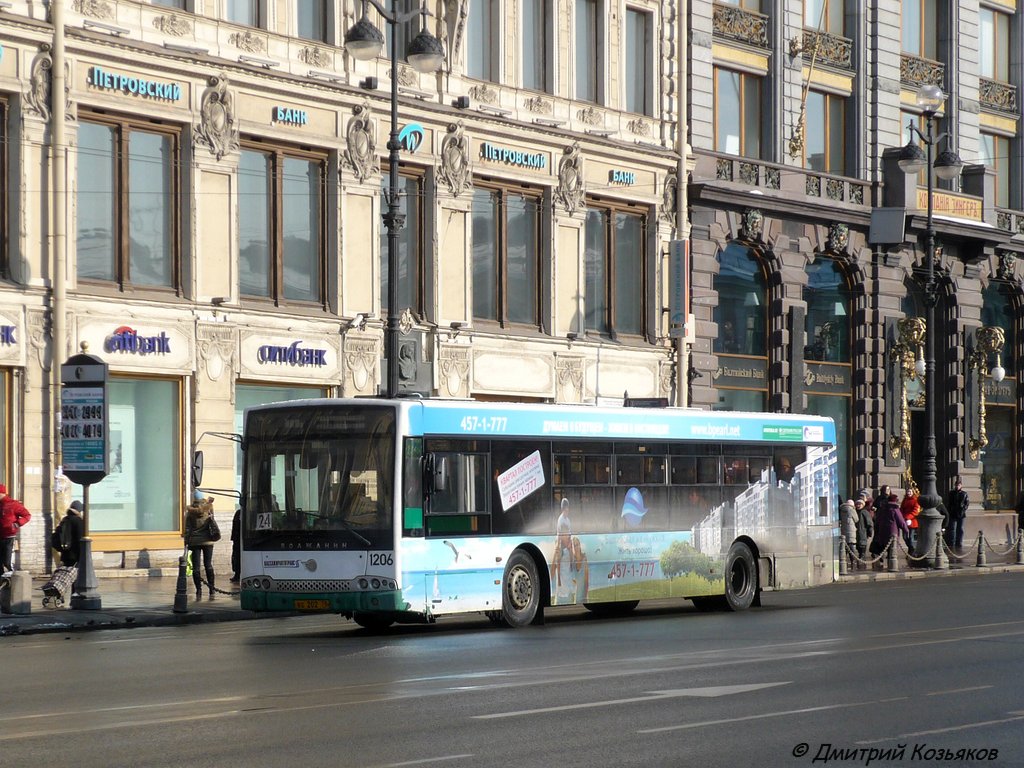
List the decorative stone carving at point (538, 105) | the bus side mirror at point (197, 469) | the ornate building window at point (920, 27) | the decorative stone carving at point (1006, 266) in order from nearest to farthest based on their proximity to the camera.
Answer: the bus side mirror at point (197, 469)
the decorative stone carving at point (538, 105)
the ornate building window at point (920, 27)
the decorative stone carving at point (1006, 266)

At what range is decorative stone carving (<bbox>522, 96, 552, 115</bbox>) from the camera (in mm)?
39438

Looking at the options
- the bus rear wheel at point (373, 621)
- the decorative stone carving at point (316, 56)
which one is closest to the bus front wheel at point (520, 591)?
the bus rear wheel at point (373, 621)

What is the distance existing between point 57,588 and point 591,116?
19929mm

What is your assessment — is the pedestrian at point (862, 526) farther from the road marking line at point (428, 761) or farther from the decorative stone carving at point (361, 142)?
the road marking line at point (428, 761)

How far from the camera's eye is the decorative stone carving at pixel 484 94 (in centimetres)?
3822

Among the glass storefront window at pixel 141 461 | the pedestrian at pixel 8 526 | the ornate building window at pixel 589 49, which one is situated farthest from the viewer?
the ornate building window at pixel 589 49

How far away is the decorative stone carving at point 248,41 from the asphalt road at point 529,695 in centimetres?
1418

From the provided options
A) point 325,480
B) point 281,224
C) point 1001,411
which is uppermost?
point 281,224

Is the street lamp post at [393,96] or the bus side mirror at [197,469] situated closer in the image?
the bus side mirror at [197,469]

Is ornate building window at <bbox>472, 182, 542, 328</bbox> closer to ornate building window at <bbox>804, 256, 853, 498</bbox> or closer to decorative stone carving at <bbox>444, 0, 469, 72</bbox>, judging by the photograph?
decorative stone carving at <bbox>444, 0, 469, 72</bbox>

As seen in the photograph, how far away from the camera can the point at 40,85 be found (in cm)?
3033

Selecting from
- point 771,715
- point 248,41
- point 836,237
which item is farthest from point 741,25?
point 771,715

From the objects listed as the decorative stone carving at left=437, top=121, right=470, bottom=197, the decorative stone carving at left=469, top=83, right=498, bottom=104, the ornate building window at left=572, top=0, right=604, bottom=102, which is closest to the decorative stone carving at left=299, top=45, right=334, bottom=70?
the decorative stone carving at left=437, top=121, right=470, bottom=197

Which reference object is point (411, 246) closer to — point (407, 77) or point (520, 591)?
point (407, 77)
